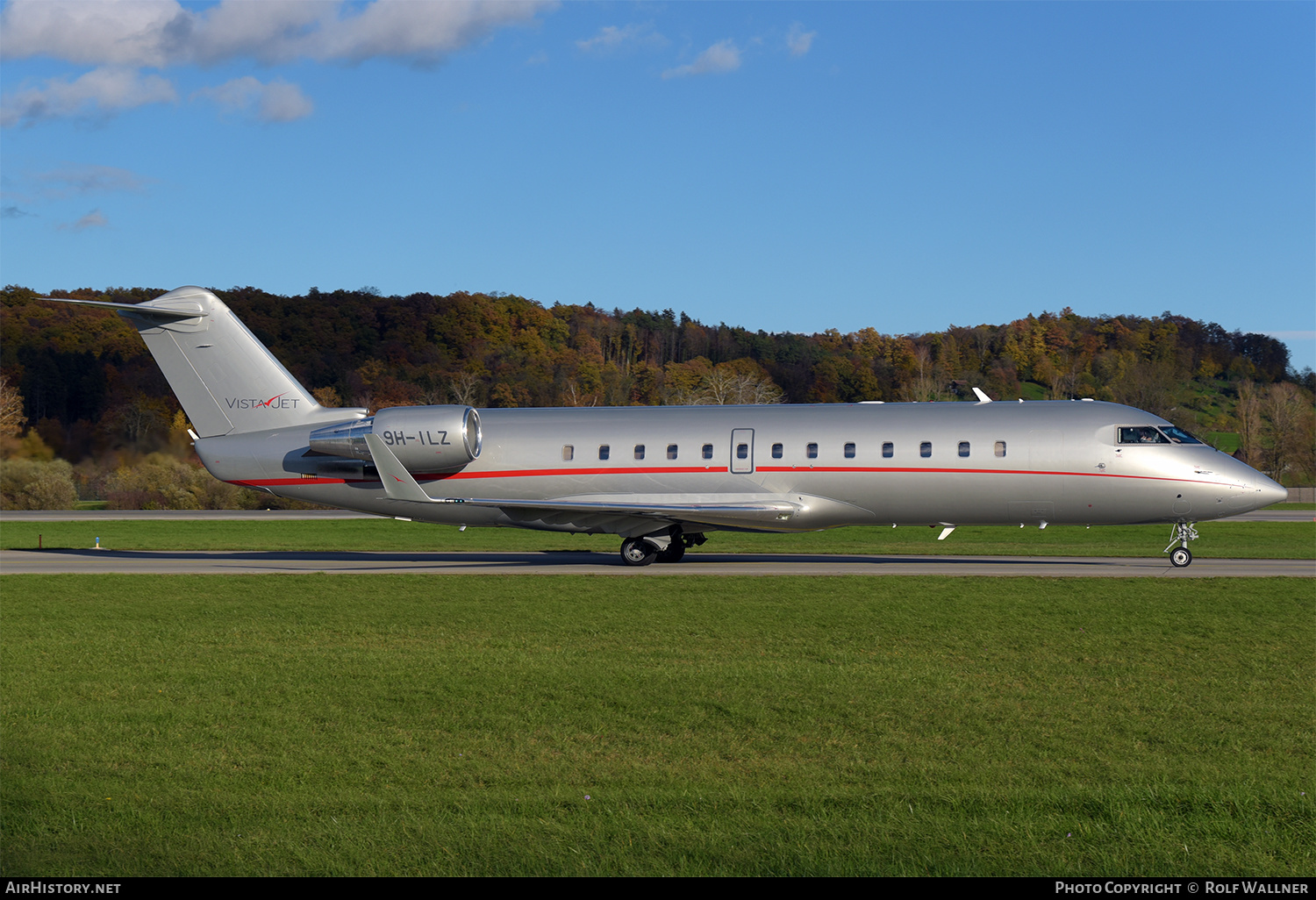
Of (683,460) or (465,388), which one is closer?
(683,460)

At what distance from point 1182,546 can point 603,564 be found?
1366 cm

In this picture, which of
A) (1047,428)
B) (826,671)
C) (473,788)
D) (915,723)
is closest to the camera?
(473,788)

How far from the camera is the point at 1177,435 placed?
2559cm

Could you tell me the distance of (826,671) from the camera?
12.9 meters

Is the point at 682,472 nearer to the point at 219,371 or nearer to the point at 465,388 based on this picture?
the point at 219,371

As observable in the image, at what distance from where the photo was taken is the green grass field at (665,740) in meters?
7.07

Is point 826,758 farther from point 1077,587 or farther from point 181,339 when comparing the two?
point 181,339

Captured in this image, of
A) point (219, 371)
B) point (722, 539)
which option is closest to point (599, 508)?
point (219, 371)

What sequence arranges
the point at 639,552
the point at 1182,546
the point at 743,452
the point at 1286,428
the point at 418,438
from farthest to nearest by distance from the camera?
the point at 1286,428
the point at 418,438
the point at 639,552
the point at 743,452
the point at 1182,546

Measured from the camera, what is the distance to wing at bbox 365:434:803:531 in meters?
26.2

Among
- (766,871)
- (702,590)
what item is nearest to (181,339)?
(702,590)

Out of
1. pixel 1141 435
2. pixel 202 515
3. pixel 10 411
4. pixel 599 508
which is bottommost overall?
pixel 202 515

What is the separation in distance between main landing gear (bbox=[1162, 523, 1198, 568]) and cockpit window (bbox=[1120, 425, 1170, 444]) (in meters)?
2.12
